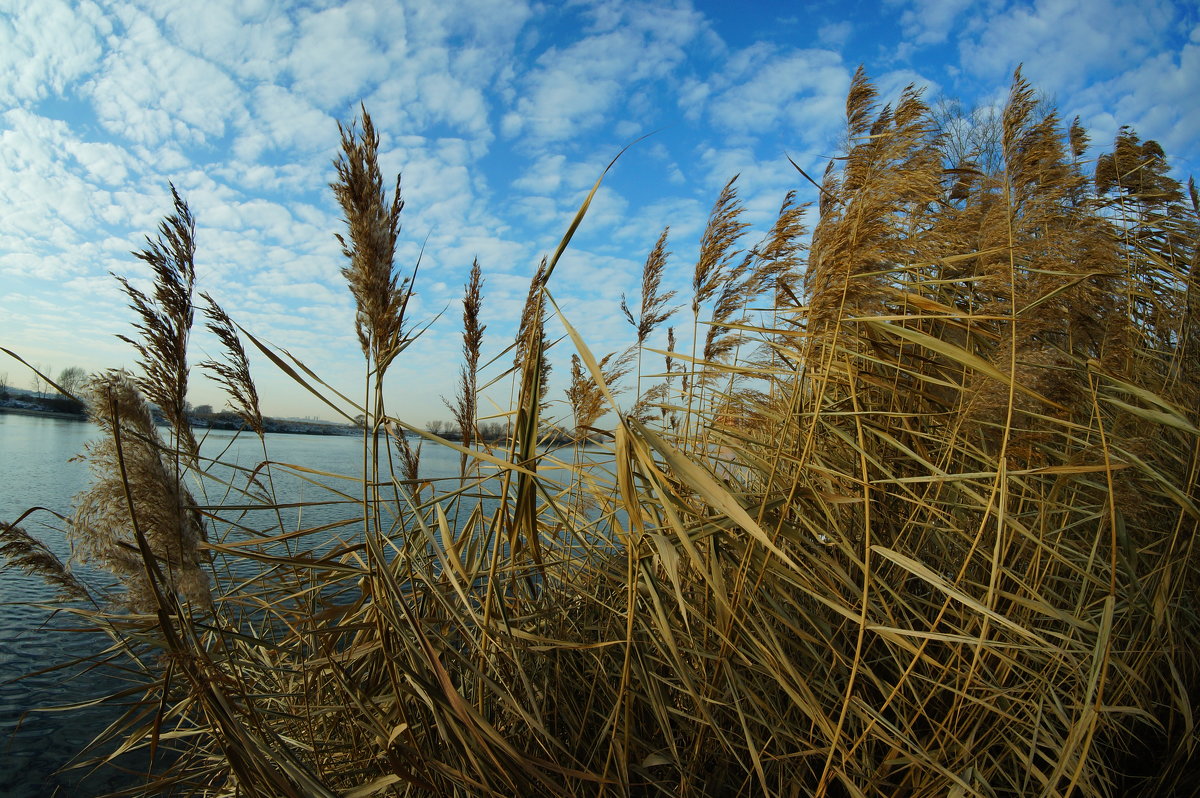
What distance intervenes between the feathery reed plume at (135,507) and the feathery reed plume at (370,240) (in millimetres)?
751

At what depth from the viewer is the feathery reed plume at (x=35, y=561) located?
72.5 inches

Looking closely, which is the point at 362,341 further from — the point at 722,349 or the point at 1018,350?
the point at 722,349

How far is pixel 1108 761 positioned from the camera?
1784 millimetres

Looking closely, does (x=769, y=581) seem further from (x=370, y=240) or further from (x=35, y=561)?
(x=35, y=561)

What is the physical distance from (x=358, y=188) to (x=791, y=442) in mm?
1514

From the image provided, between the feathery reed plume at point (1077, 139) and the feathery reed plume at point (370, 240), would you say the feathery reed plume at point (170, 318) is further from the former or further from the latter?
the feathery reed plume at point (1077, 139)

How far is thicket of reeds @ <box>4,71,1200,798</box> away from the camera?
3.70 feet

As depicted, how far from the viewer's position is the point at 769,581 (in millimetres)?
1461

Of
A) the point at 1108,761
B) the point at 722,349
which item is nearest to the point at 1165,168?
the point at 722,349

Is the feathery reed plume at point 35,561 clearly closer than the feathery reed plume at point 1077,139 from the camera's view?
Yes

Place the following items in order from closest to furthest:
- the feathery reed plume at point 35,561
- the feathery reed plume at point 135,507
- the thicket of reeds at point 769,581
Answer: the thicket of reeds at point 769,581, the feathery reed plume at point 135,507, the feathery reed plume at point 35,561

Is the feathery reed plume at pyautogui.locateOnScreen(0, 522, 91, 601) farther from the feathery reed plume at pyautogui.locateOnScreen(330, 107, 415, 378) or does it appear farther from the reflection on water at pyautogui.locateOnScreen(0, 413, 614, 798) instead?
the feathery reed plume at pyautogui.locateOnScreen(330, 107, 415, 378)

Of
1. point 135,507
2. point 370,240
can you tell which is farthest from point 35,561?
point 370,240

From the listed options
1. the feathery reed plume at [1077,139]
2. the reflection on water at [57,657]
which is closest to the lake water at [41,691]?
the reflection on water at [57,657]
